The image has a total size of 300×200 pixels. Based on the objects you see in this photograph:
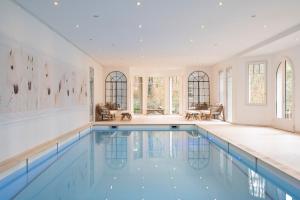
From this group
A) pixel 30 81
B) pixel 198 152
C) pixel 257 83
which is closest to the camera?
pixel 30 81

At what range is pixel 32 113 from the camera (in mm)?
6586

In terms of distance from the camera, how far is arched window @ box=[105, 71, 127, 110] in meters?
17.2

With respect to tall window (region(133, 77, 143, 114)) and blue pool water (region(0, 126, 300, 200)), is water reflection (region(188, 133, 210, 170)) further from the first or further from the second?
tall window (region(133, 77, 143, 114))

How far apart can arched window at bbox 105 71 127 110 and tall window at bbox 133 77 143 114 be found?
10.4 feet

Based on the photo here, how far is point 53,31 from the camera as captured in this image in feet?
26.5

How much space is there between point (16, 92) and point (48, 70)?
78.2 inches

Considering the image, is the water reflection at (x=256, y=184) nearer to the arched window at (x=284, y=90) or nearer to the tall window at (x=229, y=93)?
the arched window at (x=284, y=90)

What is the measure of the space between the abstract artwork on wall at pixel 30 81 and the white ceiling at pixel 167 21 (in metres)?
0.91

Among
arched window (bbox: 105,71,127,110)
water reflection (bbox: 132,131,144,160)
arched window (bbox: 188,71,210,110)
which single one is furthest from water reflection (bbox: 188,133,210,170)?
arched window (bbox: 105,71,127,110)

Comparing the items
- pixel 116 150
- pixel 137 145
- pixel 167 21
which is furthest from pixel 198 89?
pixel 167 21

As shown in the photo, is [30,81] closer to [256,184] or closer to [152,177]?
[152,177]

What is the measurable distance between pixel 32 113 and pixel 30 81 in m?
0.70

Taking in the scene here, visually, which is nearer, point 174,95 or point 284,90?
point 284,90

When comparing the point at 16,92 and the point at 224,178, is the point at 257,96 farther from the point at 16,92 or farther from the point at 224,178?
the point at 16,92
